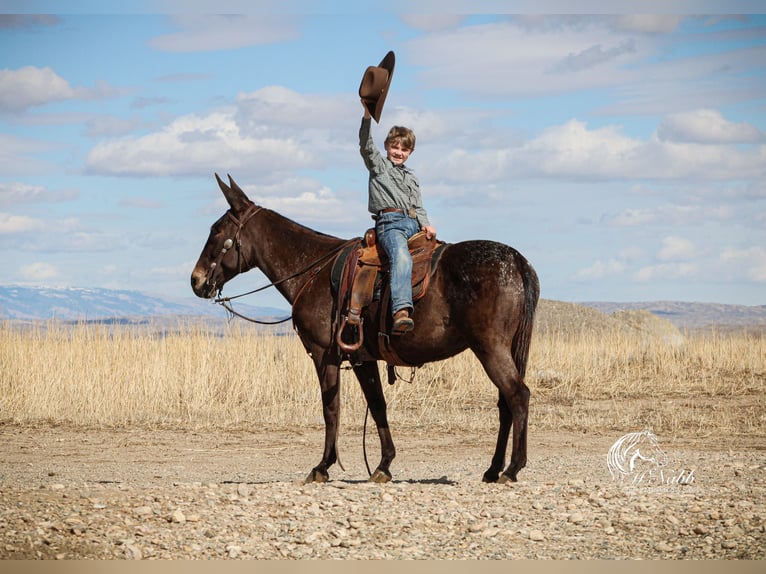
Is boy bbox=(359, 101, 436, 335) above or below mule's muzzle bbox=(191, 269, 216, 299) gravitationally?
above

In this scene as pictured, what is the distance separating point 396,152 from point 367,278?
1.13 m

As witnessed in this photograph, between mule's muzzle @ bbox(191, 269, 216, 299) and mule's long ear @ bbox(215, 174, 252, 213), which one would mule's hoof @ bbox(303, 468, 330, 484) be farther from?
mule's long ear @ bbox(215, 174, 252, 213)

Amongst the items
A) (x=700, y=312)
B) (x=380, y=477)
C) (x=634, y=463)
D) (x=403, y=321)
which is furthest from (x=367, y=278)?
(x=700, y=312)

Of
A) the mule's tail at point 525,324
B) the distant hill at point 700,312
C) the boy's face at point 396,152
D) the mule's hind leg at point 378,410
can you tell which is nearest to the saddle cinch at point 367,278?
the mule's hind leg at point 378,410

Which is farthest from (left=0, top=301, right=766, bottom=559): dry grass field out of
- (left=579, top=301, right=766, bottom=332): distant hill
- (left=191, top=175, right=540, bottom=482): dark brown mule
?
(left=579, top=301, right=766, bottom=332): distant hill

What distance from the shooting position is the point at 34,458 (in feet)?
41.6

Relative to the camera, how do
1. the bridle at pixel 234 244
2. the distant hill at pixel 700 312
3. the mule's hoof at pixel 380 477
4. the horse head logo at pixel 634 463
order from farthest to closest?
the distant hill at pixel 700 312 < the horse head logo at pixel 634 463 < the bridle at pixel 234 244 < the mule's hoof at pixel 380 477

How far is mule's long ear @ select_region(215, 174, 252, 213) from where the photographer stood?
980 centimetres

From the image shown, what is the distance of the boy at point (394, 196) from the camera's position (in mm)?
8680

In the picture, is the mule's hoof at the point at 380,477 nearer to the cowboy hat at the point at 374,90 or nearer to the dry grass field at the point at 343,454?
the dry grass field at the point at 343,454

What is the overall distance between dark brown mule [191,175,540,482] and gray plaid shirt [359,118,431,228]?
0.59m

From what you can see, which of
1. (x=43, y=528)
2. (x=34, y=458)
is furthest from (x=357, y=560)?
(x=34, y=458)

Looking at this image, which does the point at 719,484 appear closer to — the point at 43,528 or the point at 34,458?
the point at 43,528

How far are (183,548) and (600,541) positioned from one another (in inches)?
111
